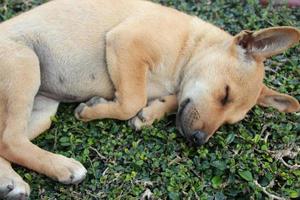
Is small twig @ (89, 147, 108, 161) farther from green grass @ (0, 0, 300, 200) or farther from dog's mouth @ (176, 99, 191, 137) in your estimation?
dog's mouth @ (176, 99, 191, 137)

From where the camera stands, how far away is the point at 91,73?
5.49m

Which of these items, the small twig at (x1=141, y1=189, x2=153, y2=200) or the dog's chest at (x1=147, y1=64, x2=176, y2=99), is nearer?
the small twig at (x1=141, y1=189, x2=153, y2=200)

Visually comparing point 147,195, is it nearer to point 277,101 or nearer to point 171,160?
point 171,160

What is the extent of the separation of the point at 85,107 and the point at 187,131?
0.99 meters

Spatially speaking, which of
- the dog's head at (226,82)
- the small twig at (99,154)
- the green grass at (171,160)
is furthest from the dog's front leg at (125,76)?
the dog's head at (226,82)

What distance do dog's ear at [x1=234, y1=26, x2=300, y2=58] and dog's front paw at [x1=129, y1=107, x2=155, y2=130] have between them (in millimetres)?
1069

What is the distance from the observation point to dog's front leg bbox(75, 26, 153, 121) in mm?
5242

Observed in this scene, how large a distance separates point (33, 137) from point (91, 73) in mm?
826

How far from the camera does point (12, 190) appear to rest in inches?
184

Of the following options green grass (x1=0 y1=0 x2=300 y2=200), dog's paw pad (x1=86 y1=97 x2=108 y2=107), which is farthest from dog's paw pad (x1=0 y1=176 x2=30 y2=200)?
dog's paw pad (x1=86 y1=97 x2=108 y2=107)

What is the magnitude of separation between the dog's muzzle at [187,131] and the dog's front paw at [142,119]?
28 cm

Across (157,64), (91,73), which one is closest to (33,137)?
(91,73)

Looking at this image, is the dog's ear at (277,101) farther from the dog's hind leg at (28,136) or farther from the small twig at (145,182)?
the dog's hind leg at (28,136)

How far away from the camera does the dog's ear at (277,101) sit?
551cm
